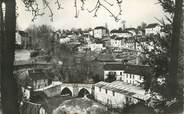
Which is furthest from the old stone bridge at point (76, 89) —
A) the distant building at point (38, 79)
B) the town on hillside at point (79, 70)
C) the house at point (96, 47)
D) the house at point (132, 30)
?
the house at point (132, 30)

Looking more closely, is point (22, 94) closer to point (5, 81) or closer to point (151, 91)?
point (5, 81)

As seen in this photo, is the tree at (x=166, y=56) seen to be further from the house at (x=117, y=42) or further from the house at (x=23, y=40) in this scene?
the house at (x=23, y=40)

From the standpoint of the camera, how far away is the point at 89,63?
146cm

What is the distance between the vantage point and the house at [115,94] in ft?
4.87

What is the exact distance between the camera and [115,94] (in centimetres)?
149

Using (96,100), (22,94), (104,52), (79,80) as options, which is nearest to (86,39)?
(104,52)

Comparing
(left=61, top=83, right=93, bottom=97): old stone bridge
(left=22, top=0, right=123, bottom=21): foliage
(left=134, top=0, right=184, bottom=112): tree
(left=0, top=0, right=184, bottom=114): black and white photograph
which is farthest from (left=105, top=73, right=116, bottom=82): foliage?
(left=22, top=0, right=123, bottom=21): foliage

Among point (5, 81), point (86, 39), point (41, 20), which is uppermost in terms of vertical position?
point (41, 20)

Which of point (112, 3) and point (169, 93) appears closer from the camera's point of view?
point (112, 3)

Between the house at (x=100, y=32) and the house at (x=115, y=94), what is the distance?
322 millimetres

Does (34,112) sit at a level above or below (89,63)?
below

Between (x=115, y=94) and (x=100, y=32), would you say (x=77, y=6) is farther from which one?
(x=115, y=94)

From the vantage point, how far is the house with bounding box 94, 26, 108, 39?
1.49 meters

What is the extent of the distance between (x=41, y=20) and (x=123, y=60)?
63 centimetres
